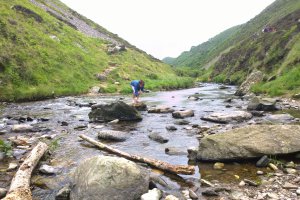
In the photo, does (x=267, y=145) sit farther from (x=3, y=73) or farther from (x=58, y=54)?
(x=58, y=54)

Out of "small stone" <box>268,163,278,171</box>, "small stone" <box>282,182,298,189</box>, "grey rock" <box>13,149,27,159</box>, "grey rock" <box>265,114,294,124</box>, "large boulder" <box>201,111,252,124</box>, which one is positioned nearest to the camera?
"small stone" <box>282,182,298,189</box>

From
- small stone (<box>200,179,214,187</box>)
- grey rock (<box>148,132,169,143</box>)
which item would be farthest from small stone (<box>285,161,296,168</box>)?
grey rock (<box>148,132,169,143</box>)

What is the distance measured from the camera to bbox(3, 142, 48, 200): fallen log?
6916 mm

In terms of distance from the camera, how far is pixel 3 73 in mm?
29984

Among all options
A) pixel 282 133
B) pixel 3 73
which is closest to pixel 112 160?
pixel 282 133

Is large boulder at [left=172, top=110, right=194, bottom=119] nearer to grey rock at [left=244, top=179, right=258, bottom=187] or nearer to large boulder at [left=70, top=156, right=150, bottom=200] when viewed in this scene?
grey rock at [left=244, top=179, right=258, bottom=187]

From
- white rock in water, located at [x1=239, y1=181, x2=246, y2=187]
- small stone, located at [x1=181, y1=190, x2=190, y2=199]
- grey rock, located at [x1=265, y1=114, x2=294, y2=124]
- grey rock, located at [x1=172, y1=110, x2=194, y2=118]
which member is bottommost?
white rock in water, located at [x1=239, y1=181, x2=246, y2=187]

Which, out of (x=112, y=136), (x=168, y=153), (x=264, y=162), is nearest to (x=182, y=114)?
(x=112, y=136)

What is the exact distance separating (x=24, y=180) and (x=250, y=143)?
7.39m

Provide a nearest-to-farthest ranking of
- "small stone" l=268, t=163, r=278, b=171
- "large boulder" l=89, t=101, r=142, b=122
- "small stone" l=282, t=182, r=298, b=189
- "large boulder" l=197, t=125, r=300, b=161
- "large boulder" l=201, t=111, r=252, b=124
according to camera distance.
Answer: "small stone" l=282, t=182, r=298, b=189 → "small stone" l=268, t=163, r=278, b=171 → "large boulder" l=197, t=125, r=300, b=161 → "large boulder" l=201, t=111, r=252, b=124 → "large boulder" l=89, t=101, r=142, b=122

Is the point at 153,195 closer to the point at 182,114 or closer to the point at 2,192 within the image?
the point at 2,192

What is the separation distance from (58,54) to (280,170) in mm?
41338

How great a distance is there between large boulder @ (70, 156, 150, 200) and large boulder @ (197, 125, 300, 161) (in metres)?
3.46

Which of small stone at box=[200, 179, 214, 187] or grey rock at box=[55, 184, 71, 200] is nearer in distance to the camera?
grey rock at box=[55, 184, 71, 200]
